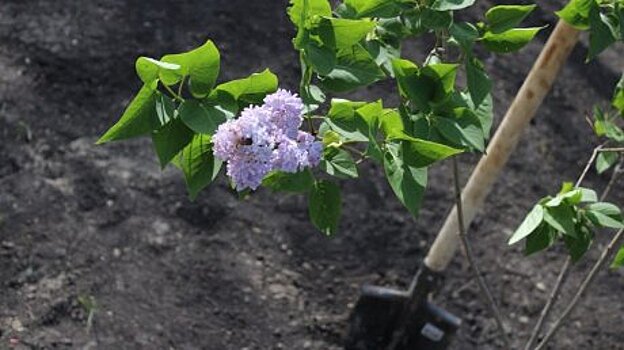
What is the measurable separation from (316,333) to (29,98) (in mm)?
1019

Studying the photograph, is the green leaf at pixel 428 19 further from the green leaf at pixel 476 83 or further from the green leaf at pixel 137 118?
the green leaf at pixel 137 118

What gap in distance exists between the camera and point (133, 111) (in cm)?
96

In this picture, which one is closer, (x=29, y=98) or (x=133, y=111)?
(x=133, y=111)

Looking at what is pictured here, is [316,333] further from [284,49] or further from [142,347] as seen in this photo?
[284,49]

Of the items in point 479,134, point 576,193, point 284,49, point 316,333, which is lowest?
point 316,333

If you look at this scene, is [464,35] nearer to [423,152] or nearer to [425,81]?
[425,81]

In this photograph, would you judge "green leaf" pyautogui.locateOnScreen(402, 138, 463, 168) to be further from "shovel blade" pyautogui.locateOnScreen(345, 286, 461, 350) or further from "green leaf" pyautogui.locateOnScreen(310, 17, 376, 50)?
"shovel blade" pyautogui.locateOnScreen(345, 286, 461, 350)

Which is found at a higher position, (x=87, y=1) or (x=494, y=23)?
(x=494, y=23)

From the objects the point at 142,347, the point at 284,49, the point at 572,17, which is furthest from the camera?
the point at 284,49

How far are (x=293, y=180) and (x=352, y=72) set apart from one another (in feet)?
0.48

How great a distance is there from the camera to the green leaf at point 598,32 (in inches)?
48.5

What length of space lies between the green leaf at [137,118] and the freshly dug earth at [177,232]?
1.17 metres

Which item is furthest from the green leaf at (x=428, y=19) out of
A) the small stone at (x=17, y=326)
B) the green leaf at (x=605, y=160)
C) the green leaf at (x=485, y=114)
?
the small stone at (x=17, y=326)

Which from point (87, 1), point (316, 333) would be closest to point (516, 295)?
point (316, 333)
